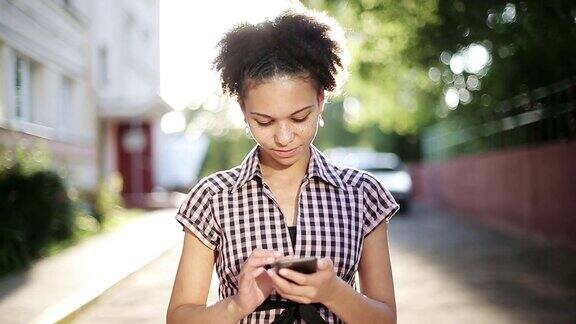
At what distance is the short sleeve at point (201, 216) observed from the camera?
207 cm

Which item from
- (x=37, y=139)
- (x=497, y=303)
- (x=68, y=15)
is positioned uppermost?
(x=68, y=15)

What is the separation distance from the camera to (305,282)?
5.74 feet

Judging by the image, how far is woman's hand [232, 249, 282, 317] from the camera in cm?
181

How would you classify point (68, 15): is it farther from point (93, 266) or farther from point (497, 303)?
point (497, 303)

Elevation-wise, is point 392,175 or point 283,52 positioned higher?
point 283,52

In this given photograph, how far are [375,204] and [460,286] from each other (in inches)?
262

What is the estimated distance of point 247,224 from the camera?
81.7 inches

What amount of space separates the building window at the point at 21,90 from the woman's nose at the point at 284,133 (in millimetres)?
4525

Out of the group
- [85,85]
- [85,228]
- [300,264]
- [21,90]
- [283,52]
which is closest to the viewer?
[300,264]

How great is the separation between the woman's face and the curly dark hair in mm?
28

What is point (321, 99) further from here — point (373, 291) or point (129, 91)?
point (129, 91)

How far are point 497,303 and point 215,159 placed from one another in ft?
134

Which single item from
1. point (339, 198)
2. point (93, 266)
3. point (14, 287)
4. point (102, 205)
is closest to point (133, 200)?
point (102, 205)

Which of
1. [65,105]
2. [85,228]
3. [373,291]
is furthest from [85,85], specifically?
[373,291]
